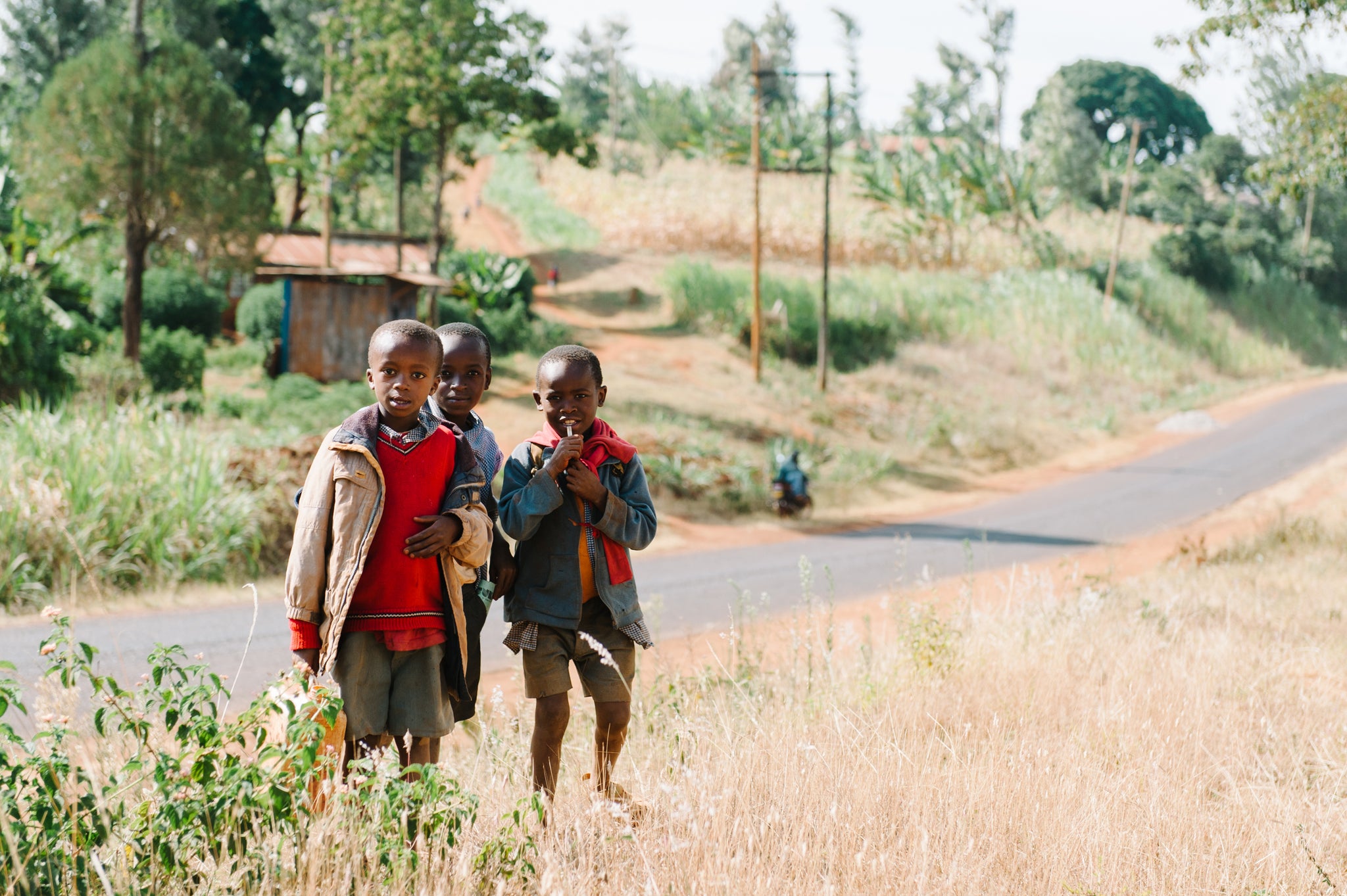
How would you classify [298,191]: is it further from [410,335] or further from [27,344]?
[410,335]

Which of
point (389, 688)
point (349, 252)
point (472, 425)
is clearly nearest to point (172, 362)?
point (349, 252)

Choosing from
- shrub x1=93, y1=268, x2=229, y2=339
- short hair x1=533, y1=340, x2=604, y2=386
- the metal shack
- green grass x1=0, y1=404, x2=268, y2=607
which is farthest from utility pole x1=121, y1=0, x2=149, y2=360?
short hair x1=533, y1=340, x2=604, y2=386

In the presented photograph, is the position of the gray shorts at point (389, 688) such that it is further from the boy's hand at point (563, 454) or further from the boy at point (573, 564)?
the boy's hand at point (563, 454)

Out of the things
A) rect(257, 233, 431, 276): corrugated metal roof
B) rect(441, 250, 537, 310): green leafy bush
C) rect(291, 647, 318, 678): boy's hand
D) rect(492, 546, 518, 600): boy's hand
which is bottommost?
rect(291, 647, 318, 678): boy's hand

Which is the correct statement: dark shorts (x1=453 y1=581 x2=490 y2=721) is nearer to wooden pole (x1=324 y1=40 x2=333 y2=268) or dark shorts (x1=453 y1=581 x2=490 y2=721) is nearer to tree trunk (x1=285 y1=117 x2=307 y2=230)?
wooden pole (x1=324 y1=40 x2=333 y2=268)

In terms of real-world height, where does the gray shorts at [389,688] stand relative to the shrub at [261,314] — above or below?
below

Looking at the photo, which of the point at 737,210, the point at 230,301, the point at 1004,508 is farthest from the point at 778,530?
the point at 737,210

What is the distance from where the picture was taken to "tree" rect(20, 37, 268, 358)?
532 inches

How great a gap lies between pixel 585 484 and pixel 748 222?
33379 mm

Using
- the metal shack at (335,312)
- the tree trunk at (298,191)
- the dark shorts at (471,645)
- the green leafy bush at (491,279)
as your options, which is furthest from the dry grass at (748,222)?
the dark shorts at (471,645)

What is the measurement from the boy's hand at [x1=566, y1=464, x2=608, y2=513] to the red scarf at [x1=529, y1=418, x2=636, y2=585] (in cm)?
8

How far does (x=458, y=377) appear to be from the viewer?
11.5ft

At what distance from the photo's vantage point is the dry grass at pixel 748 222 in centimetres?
3531

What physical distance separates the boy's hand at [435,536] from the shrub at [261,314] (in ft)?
61.0
